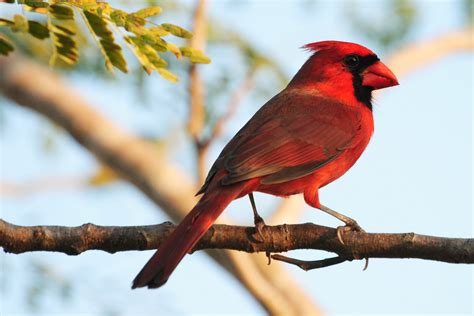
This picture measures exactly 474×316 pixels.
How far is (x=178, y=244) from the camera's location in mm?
2666

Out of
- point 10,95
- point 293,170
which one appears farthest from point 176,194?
point 293,170

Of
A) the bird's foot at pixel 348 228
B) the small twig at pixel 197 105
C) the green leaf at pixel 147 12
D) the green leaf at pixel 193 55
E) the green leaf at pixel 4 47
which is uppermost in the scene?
the green leaf at pixel 147 12

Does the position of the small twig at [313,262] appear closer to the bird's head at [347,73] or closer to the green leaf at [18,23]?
the green leaf at [18,23]

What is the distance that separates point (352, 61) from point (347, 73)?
0.21ft

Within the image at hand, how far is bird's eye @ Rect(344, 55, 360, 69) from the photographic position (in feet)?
13.9

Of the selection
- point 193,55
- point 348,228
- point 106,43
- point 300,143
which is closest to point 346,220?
point 348,228

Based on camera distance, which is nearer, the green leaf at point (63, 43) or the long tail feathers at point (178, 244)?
the long tail feathers at point (178, 244)

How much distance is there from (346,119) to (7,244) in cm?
186

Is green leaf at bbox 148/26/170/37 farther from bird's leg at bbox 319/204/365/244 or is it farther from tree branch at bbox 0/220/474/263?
bird's leg at bbox 319/204/365/244

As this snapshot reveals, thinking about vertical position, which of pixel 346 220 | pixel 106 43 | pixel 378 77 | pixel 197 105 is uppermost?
pixel 106 43

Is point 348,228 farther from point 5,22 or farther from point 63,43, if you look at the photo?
point 5,22

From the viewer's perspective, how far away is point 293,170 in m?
3.49

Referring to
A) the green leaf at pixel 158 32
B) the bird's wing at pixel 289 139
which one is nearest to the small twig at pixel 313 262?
the bird's wing at pixel 289 139

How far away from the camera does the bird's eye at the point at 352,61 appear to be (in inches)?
167
